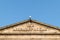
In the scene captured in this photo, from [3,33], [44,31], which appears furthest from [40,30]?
[3,33]

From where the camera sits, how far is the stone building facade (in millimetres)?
21625

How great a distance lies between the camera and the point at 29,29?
21938 mm

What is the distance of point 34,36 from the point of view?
21766 millimetres

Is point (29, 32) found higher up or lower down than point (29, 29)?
lower down

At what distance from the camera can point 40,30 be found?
21766 millimetres

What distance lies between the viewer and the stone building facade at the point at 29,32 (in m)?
21.6

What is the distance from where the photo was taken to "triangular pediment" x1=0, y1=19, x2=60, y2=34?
21719 mm

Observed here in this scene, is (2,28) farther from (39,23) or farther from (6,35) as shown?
(39,23)

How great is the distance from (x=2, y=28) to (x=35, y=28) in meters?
4.16

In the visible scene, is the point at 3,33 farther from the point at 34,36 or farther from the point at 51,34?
→ the point at 51,34

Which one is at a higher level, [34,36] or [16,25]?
[16,25]

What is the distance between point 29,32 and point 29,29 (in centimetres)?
42

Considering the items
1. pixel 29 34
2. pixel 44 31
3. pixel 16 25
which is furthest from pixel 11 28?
pixel 44 31

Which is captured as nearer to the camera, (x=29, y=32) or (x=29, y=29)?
(x=29, y=32)
